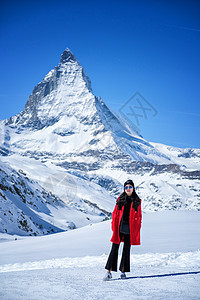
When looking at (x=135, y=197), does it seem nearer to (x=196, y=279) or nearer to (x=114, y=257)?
(x=114, y=257)

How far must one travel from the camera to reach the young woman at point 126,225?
4.66 m

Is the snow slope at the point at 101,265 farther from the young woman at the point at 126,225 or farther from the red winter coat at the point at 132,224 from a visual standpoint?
the red winter coat at the point at 132,224

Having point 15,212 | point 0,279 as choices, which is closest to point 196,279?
point 0,279

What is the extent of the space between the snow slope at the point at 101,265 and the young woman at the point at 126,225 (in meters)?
0.34

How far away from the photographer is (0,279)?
4086mm

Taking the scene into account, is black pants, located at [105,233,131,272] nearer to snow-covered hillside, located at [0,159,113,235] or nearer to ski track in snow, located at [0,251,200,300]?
ski track in snow, located at [0,251,200,300]

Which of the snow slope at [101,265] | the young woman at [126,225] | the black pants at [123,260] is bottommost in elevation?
the snow slope at [101,265]

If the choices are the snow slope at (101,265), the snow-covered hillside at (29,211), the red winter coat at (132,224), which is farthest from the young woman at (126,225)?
the snow-covered hillside at (29,211)

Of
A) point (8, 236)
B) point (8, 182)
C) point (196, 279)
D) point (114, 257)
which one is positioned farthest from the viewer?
point (8, 182)

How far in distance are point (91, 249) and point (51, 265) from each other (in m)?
1.85

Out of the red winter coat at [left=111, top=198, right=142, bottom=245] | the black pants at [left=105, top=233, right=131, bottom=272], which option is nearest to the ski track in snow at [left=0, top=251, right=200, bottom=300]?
the black pants at [left=105, top=233, right=131, bottom=272]

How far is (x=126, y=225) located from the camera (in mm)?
4750

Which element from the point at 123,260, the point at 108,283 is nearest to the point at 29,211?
the point at 123,260

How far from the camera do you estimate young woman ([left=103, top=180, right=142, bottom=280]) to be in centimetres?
466
